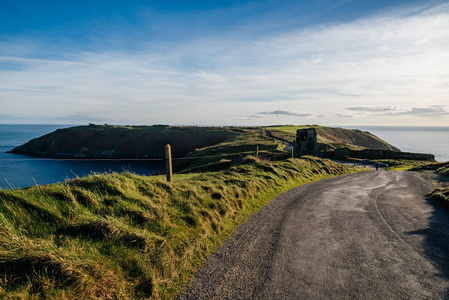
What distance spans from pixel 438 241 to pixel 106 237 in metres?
10.4

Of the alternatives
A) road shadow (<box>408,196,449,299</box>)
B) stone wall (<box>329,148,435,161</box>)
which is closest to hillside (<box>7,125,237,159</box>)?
stone wall (<box>329,148,435,161</box>)

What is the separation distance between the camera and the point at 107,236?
5477 millimetres

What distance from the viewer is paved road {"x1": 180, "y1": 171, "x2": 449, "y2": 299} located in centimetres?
514

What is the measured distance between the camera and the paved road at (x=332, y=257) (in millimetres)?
5141

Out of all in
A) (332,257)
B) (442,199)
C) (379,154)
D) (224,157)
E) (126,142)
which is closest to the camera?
(332,257)

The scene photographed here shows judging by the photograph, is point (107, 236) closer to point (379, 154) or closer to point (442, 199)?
point (442, 199)

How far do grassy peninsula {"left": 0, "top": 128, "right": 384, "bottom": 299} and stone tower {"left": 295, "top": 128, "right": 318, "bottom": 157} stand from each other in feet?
86.8

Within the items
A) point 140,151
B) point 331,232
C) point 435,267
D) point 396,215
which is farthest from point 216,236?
point 140,151

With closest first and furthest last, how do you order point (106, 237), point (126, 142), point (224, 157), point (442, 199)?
point (106, 237) → point (442, 199) → point (224, 157) → point (126, 142)

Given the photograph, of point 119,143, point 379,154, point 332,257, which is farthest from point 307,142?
point 119,143

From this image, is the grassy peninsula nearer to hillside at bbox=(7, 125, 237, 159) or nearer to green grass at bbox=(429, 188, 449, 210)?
green grass at bbox=(429, 188, 449, 210)

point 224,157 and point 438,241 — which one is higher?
point 438,241

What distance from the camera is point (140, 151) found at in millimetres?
75875

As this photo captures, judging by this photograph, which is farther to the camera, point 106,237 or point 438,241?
point 438,241
